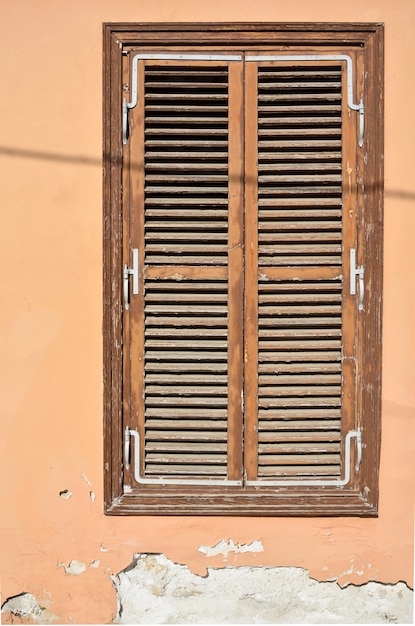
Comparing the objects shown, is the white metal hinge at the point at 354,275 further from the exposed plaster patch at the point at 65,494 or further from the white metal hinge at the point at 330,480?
the exposed plaster patch at the point at 65,494

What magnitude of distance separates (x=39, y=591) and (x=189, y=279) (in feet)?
4.76

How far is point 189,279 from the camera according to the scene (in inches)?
103

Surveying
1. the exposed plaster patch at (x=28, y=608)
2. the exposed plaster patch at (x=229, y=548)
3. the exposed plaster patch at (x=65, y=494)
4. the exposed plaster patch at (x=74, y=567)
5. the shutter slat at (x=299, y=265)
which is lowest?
the exposed plaster patch at (x=28, y=608)

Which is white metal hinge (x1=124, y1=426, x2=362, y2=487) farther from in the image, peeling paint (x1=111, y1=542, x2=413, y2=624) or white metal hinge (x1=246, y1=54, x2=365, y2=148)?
white metal hinge (x1=246, y1=54, x2=365, y2=148)

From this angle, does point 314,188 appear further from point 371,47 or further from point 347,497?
point 347,497

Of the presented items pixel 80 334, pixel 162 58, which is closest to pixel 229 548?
pixel 80 334

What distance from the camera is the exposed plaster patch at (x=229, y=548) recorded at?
8.59 ft

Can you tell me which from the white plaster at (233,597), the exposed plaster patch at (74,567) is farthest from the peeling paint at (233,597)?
the exposed plaster patch at (74,567)

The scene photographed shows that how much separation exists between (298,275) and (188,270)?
1.49 ft

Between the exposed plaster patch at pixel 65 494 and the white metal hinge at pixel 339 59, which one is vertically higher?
the white metal hinge at pixel 339 59

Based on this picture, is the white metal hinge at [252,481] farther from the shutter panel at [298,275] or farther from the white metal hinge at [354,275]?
the white metal hinge at [354,275]

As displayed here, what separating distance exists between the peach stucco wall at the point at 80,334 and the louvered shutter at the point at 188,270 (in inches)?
7.2

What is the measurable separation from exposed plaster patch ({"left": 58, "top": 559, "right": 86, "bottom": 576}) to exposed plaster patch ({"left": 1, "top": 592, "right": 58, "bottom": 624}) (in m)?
0.19

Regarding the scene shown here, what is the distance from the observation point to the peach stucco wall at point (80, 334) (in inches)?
101
